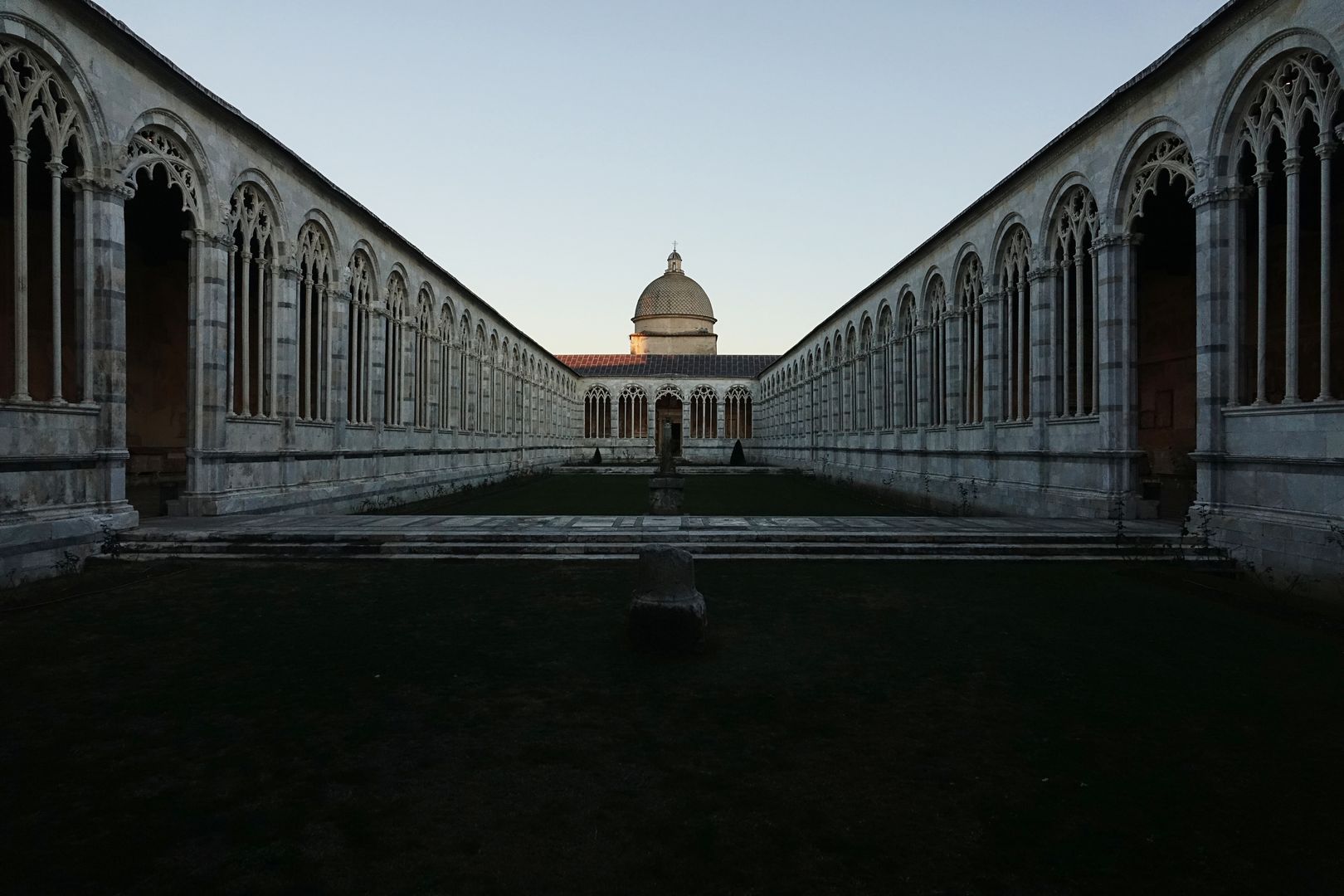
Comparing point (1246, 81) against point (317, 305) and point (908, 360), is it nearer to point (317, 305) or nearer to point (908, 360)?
point (908, 360)

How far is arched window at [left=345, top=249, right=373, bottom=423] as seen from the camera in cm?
1853

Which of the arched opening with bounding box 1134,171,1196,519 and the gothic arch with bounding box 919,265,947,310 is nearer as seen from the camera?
the arched opening with bounding box 1134,171,1196,519

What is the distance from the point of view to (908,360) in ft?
77.4

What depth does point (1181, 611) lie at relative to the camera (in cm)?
792

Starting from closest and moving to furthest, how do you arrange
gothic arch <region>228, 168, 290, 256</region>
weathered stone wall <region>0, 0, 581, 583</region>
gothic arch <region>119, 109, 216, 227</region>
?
weathered stone wall <region>0, 0, 581, 583</region> → gothic arch <region>119, 109, 216, 227</region> → gothic arch <region>228, 168, 290, 256</region>

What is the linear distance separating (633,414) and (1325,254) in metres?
47.5

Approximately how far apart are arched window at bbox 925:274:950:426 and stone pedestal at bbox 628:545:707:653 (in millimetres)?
15522

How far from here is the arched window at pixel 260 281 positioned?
14.3m

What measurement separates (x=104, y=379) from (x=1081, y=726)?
1237 centimetres

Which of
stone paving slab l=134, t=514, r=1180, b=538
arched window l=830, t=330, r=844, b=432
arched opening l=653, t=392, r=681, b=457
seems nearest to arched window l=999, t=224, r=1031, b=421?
stone paving slab l=134, t=514, r=1180, b=538

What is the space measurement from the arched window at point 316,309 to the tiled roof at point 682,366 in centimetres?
3585

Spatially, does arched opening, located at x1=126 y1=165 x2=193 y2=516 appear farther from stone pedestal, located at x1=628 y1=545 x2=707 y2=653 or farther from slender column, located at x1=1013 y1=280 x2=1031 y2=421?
slender column, located at x1=1013 y1=280 x2=1031 y2=421

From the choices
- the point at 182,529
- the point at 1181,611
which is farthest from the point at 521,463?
the point at 1181,611

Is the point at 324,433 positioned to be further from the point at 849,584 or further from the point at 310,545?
the point at 849,584
